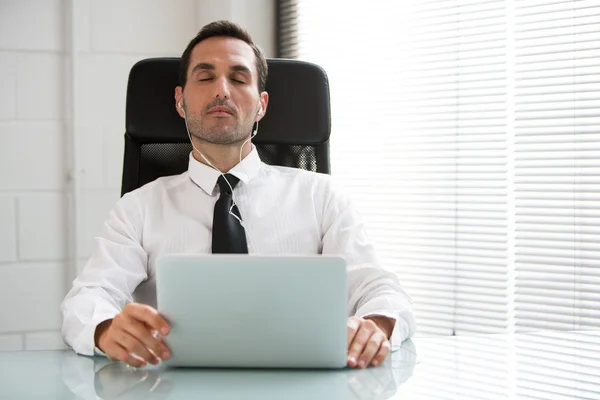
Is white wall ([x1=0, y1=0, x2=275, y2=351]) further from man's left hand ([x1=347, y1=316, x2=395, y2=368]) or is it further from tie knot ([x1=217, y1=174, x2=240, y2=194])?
man's left hand ([x1=347, y1=316, x2=395, y2=368])

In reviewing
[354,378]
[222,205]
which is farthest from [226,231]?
[354,378]

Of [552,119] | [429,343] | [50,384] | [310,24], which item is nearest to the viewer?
[50,384]

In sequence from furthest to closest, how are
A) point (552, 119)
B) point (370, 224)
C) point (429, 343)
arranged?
point (370, 224)
point (552, 119)
point (429, 343)

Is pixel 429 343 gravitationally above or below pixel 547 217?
below

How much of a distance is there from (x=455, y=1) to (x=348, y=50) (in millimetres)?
571

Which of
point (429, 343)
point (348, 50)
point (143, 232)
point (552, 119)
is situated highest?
point (348, 50)

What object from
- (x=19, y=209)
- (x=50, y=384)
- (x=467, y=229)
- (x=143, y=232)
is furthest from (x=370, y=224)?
(x=50, y=384)

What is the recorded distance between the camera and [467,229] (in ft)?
8.07

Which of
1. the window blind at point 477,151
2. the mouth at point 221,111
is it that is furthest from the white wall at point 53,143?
the mouth at point 221,111

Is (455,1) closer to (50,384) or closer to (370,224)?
(370,224)

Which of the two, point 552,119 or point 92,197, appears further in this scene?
point 92,197

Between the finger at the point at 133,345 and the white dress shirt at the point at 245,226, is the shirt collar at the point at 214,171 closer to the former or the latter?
the white dress shirt at the point at 245,226

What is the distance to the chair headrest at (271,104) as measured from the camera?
74.6 inches

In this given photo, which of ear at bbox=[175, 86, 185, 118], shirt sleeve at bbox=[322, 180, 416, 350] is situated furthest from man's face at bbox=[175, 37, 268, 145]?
shirt sleeve at bbox=[322, 180, 416, 350]
